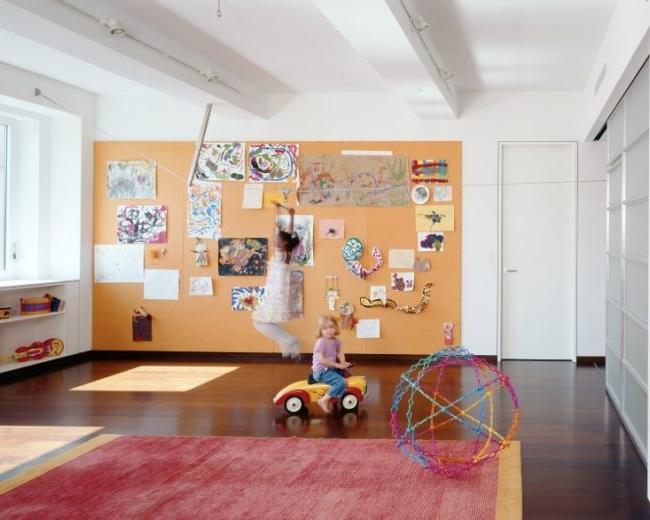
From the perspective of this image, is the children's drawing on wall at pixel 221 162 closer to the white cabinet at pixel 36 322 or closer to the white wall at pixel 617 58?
the white cabinet at pixel 36 322

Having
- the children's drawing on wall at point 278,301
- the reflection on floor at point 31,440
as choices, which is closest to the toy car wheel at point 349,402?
the children's drawing on wall at point 278,301

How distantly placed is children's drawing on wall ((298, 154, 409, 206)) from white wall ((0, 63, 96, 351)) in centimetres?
232

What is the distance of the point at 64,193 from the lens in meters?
8.36

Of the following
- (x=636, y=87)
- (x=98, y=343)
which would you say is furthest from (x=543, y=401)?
(x=98, y=343)

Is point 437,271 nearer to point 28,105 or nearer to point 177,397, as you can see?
point 177,397

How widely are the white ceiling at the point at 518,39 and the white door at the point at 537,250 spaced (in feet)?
2.68

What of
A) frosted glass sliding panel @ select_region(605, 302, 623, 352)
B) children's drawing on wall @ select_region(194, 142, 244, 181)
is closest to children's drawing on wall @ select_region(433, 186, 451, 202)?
children's drawing on wall @ select_region(194, 142, 244, 181)

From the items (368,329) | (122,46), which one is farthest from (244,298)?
(122,46)

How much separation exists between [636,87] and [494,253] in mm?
3557

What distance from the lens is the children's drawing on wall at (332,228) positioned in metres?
8.45

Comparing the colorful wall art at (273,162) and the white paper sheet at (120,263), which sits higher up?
the colorful wall art at (273,162)

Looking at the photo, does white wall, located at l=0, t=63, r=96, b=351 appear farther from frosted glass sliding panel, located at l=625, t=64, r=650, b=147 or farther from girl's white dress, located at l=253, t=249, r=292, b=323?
frosted glass sliding panel, located at l=625, t=64, r=650, b=147

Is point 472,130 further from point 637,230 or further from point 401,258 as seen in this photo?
point 637,230

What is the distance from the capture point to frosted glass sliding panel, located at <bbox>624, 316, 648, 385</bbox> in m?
4.62
